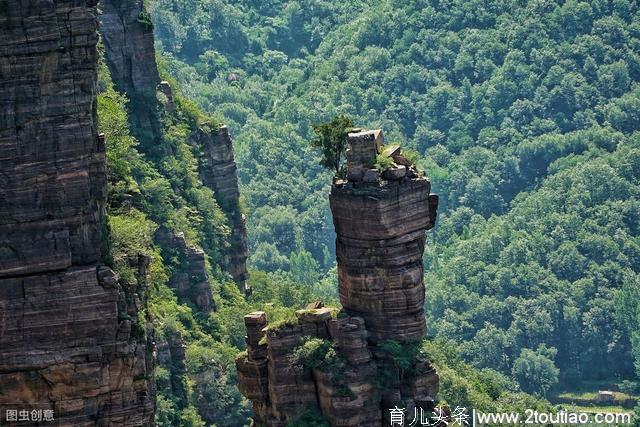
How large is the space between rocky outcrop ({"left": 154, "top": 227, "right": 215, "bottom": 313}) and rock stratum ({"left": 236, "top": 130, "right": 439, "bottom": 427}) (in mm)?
34844

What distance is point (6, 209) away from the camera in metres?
68.2

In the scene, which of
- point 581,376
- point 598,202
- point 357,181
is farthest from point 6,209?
point 598,202

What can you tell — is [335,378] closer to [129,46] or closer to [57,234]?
[57,234]

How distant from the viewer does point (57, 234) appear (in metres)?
69.1

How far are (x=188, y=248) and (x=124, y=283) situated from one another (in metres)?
48.6

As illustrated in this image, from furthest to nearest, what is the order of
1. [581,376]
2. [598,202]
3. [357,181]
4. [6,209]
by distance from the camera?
[598,202], [581,376], [357,181], [6,209]

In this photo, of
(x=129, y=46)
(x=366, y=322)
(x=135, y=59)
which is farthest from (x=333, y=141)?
(x=135, y=59)

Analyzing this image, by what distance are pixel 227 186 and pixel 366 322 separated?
174 feet

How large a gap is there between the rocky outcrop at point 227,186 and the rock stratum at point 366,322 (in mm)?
49687

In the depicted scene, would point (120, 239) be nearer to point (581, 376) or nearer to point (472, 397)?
point (472, 397)

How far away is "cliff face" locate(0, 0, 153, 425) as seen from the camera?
6806 centimetres

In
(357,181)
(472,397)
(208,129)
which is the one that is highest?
(208,129)

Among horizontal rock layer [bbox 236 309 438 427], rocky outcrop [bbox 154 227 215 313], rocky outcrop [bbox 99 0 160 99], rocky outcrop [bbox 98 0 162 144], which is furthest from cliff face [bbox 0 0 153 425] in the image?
rocky outcrop [bbox 98 0 162 144]

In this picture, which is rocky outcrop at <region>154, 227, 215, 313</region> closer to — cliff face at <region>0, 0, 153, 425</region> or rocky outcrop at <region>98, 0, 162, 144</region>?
rocky outcrop at <region>98, 0, 162, 144</region>
